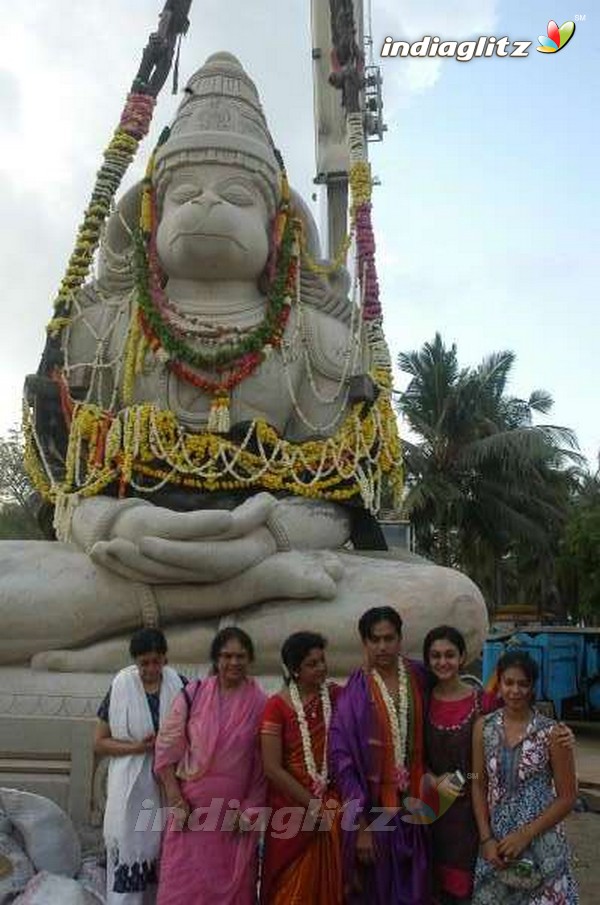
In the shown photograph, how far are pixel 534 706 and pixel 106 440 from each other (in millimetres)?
3212

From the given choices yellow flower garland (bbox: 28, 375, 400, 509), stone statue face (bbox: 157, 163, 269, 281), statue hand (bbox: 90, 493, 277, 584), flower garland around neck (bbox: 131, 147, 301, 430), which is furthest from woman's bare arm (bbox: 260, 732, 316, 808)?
stone statue face (bbox: 157, 163, 269, 281)

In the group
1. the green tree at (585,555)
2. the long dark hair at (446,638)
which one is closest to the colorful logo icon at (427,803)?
the long dark hair at (446,638)

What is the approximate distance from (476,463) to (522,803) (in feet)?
45.3

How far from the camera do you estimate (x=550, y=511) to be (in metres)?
17.2

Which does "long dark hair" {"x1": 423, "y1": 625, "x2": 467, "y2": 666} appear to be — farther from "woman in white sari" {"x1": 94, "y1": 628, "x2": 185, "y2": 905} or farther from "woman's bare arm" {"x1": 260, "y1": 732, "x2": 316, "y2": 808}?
"woman in white sari" {"x1": 94, "y1": 628, "x2": 185, "y2": 905}

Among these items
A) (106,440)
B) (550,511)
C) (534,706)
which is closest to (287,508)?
(106,440)

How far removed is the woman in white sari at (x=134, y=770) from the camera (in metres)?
3.11

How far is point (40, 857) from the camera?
340 cm

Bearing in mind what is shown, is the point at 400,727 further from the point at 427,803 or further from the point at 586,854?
the point at 586,854

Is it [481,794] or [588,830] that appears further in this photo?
[588,830]

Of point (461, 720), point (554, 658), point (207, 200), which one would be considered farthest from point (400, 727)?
point (554, 658)

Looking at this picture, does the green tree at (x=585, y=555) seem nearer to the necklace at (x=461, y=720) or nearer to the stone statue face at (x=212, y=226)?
the stone statue face at (x=212, y=226)

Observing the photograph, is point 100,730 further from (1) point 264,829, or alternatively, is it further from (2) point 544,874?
(2) point 544,874

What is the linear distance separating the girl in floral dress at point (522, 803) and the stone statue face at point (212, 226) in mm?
3618
